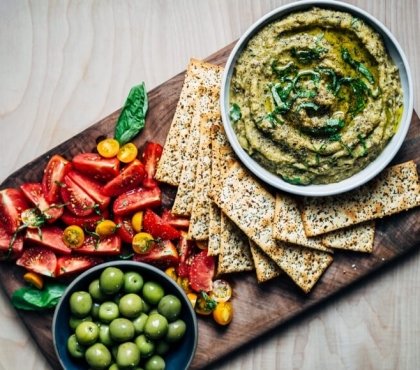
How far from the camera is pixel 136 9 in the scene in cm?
376

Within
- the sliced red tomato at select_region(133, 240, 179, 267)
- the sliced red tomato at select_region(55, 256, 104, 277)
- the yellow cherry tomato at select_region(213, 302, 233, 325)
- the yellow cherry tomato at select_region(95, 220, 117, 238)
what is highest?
the yellow cherry tomato at select_region(95, 220, 117, 238)

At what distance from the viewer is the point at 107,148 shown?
348 cm

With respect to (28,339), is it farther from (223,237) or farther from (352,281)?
(352,281)

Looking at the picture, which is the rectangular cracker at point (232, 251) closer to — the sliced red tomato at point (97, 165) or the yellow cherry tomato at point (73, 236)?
the sliced red tomato at point (97, 165)

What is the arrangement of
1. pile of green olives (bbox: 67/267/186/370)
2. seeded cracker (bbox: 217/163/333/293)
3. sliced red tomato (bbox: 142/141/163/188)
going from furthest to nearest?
sliced red tomato (bbox: 142/141/163/188) < seeded cracker (bbox: 217/163/333/293) < pile of green olives (bbox: 67/267/186/370)

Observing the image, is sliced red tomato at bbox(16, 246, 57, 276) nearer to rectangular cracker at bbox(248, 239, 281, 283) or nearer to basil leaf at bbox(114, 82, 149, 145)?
basil leaf at bbox(114, 82, 149, 145)

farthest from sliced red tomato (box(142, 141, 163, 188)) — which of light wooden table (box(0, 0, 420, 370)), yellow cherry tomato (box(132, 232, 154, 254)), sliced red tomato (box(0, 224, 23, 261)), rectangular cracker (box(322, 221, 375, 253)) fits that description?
rectangular cracker (box(322, 221, 375, 253))

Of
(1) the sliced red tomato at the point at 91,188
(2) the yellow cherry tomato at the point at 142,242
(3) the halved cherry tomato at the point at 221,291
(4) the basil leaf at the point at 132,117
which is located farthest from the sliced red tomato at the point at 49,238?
(3) the halved cherry tomato at the point at 221,291

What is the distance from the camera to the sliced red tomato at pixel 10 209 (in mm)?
3471

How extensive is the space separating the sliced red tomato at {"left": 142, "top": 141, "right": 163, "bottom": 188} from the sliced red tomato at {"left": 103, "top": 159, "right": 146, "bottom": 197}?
3cm

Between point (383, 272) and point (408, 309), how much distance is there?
0.96ft

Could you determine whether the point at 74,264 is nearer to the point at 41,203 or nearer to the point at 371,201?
the point at 41,203

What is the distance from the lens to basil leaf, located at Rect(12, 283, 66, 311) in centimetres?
348

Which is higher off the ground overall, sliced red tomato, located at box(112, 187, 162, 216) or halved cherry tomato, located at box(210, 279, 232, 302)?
sliced red tomato, located at box(112, 187, 162, 216)
